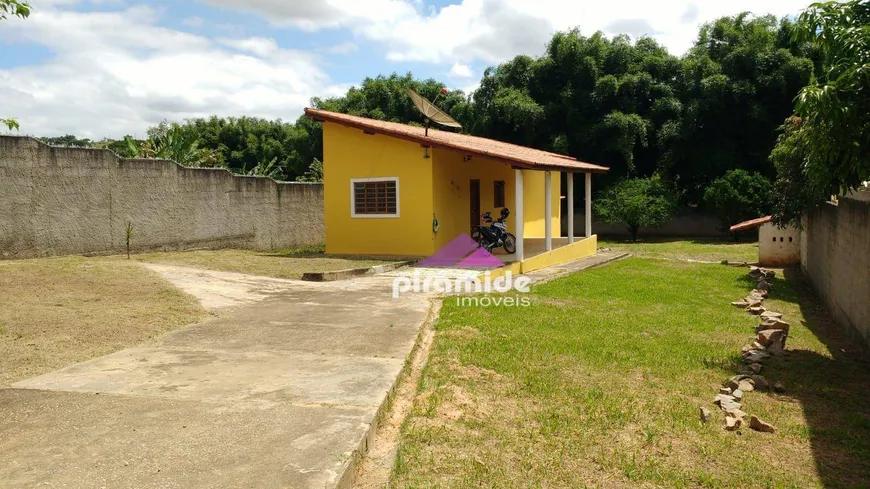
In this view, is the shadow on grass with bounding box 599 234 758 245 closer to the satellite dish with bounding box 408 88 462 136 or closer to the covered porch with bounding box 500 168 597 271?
the covered porch with bounding box 500 168 597 271

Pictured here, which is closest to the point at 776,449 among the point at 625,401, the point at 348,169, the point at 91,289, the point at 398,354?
the point at 625,401

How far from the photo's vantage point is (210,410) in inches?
172

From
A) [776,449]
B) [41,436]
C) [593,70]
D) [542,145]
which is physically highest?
[593,70]

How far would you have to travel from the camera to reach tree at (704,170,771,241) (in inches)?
882

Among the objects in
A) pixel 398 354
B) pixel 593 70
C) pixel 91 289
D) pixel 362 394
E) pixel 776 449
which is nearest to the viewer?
pixel 776 449

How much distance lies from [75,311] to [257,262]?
20.3ft

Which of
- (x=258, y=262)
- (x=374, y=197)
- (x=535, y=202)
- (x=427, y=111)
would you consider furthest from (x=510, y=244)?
(x=258, y=262)

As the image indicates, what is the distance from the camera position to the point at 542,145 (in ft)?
88.2

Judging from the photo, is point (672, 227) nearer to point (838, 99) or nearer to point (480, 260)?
point (480, 260)

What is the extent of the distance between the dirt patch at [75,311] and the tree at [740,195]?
19.3 m

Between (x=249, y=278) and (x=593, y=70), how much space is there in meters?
19.5

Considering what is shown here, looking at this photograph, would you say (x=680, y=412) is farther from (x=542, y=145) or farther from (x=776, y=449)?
(x=542, y=145)

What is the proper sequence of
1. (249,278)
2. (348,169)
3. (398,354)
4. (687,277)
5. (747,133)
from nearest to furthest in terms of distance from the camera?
(398,354), (249,278), (687,277), (348,169), (747,133)

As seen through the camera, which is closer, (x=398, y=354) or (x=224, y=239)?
(x=398, y=354)
